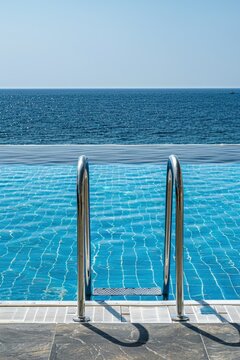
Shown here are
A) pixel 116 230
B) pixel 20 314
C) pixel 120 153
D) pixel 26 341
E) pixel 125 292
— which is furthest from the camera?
pixel 120 153

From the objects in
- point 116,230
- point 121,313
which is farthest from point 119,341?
point 116,230

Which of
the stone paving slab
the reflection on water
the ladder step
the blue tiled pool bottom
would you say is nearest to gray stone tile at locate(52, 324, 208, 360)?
the stone paving slab

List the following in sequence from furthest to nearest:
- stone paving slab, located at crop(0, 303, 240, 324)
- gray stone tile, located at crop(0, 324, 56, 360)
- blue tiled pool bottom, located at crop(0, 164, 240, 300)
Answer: blue tiled pool bottom, located at crop(0, 164, 240, 300) < stone paving slab, located at crop(0, 303, 240, 324) < gray stone tile, located at crop(0, 324, 56, 360)

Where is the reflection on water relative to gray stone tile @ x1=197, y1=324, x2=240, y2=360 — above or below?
→ above

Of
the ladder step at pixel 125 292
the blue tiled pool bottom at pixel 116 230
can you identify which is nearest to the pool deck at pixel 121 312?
the ladder step at pixel 125 292

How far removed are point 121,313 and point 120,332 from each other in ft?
1.07

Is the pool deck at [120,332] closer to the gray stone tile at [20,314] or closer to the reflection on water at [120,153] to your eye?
the gray stone tile at [20,314]

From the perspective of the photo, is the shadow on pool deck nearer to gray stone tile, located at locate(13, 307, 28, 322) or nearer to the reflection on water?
gray stone tile, located at locate(13, 307, 28, 322)

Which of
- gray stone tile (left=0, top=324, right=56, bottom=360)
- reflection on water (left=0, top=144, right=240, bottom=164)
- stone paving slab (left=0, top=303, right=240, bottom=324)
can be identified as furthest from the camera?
reflection on water (left=0, top=144, right=240, bottom=164)

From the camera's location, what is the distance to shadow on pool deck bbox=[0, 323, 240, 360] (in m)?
3.29

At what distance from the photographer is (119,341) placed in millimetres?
3473

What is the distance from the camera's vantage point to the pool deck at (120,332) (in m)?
3.31

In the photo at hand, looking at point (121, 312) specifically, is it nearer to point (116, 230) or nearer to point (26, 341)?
point (26, 341)

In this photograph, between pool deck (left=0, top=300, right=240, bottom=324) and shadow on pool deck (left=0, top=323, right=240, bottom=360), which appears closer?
shadow on pool deck (left=0, top=323, right=240, bottom=360)
